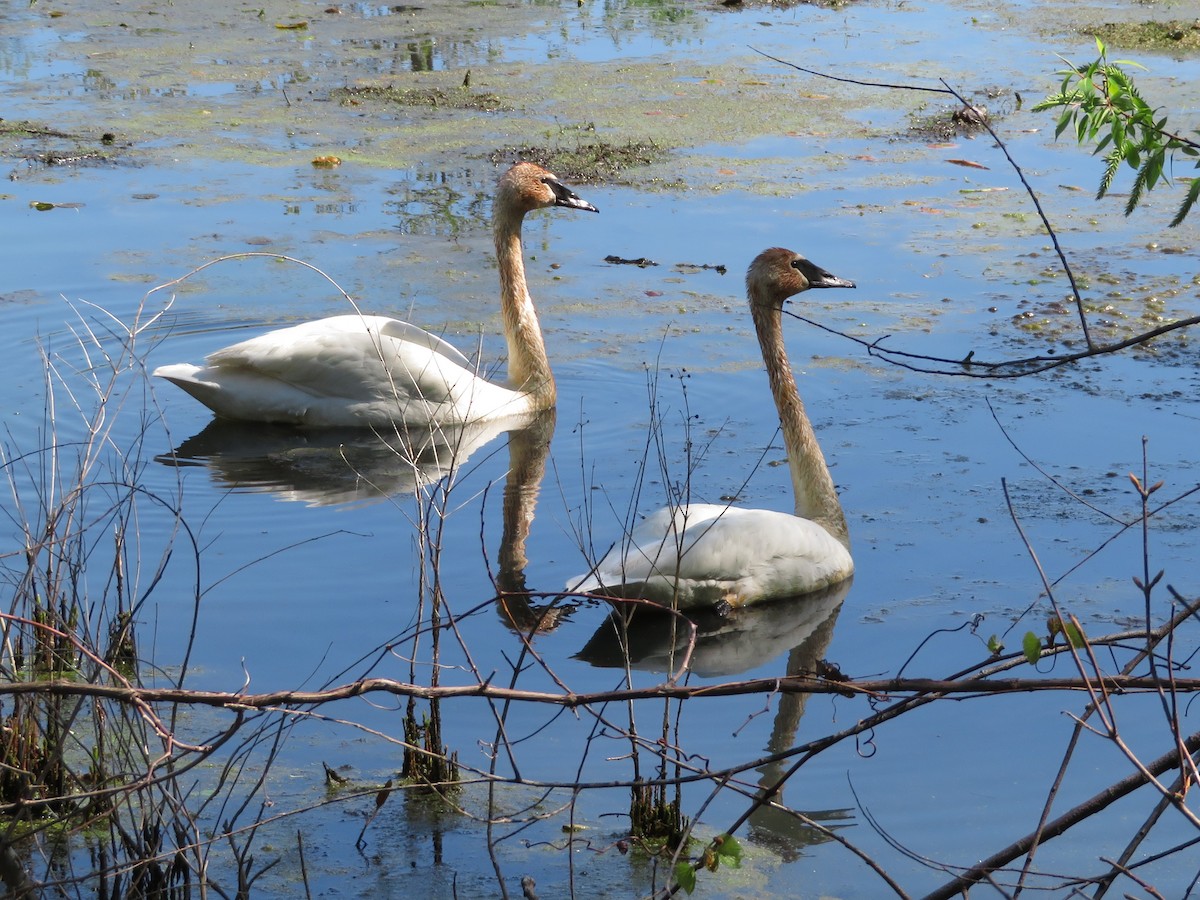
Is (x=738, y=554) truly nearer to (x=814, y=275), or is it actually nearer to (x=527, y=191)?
(x=814, y=275)

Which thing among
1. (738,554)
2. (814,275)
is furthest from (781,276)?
(738,554)

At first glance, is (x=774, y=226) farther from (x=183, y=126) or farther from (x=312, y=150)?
(x=183, y=126)

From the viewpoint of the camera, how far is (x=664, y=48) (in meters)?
15.8

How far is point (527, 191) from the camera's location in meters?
8.90

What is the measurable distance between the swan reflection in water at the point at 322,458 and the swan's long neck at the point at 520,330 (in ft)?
0.65

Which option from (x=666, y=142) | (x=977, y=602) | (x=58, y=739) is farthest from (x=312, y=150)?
(x=58, y=739)

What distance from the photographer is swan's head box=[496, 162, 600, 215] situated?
8.88 meters

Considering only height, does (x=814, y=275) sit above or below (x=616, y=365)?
above

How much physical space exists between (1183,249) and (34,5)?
12.3m

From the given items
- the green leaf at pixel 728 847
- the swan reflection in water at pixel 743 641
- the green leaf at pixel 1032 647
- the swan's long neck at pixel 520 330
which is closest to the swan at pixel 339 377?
the swan's long neck at pixel 520 330

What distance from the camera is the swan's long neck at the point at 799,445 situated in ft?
20.5

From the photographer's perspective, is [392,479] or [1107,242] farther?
[1107,242]

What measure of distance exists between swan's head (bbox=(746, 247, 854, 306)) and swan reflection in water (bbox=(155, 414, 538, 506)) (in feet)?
4.94

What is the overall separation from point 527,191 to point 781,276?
2354 millimetres
